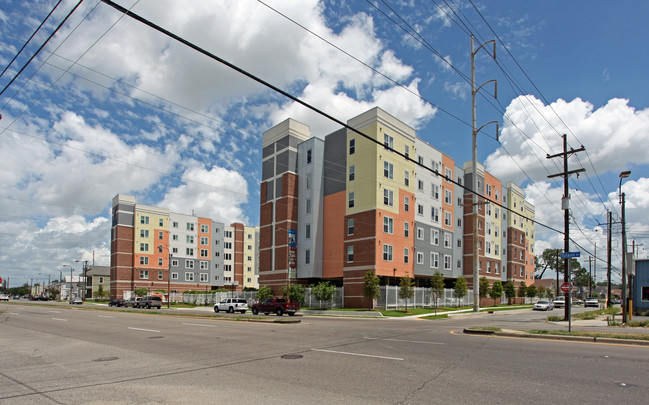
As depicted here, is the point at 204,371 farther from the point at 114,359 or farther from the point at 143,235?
the point at 143,235

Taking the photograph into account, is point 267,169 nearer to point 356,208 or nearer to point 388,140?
point 356,208

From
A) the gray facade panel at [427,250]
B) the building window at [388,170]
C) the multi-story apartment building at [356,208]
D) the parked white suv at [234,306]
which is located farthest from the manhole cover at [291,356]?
the gray facade panel at [427,250]

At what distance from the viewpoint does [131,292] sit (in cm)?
8194

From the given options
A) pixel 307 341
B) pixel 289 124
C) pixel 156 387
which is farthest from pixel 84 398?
pixel 289 124

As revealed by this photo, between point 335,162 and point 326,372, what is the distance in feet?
129

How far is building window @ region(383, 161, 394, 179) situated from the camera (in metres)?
44.2

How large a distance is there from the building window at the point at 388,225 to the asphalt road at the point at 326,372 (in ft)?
92.0

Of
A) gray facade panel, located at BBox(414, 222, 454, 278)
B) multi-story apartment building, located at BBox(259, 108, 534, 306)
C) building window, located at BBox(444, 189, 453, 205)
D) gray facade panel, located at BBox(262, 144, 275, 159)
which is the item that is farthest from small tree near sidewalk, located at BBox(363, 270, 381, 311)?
gray facade panel, located at BBox(262, 144, 275, 159)

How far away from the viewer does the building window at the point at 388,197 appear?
43.7 metres

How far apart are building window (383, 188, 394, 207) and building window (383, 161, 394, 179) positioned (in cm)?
165

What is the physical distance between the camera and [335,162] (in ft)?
157

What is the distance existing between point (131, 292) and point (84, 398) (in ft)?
272

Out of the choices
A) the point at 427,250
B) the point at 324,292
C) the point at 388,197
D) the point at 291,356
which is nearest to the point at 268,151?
the point at 388,197

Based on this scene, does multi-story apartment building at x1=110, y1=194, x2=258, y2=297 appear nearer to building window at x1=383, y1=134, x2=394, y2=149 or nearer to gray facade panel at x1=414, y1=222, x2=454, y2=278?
gray facade panel at x1=414, y1=222, x2=454, y2=278
